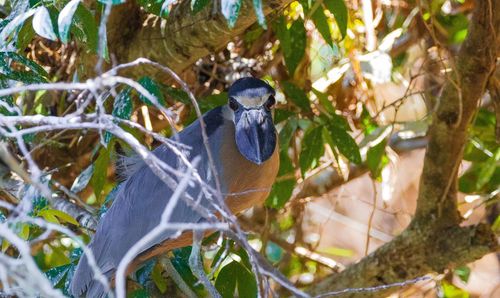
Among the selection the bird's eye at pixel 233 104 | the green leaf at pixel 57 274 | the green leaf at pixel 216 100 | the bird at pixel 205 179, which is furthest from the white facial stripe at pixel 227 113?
the green leaf at pixel 57 274

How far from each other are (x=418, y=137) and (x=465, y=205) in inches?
13.5

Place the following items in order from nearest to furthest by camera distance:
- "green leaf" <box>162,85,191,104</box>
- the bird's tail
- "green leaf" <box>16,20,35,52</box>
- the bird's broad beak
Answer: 1. "green leaf" <box>16,20,35,52</box>
2. the bird's broad beak
3. the bird's tail
4. "green leaf" <box>162,85,191,104</box>

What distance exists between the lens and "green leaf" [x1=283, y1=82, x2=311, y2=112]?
264cm

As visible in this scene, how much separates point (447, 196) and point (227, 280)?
2.40ft

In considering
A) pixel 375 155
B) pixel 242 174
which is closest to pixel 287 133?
pixel 375 155

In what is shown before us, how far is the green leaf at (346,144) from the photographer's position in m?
2.54

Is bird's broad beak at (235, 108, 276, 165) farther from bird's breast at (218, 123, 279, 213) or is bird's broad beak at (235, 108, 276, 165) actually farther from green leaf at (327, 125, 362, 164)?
green leaf at (327, 125, 362, 164)

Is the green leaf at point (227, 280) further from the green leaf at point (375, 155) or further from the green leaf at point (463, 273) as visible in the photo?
the green leaf at point (463, 273)

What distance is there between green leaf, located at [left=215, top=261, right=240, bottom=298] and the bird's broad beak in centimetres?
32

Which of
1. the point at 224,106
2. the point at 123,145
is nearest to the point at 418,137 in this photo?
the point at 224,106

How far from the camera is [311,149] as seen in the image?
257cm

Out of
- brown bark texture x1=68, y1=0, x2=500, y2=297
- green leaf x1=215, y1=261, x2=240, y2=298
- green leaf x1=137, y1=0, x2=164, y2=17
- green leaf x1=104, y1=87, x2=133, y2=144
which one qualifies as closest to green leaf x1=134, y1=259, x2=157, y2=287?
green leaf x1=215, y1=261, x2=240, y2=298

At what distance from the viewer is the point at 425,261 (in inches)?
99.9

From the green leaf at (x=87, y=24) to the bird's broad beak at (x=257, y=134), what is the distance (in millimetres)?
426
